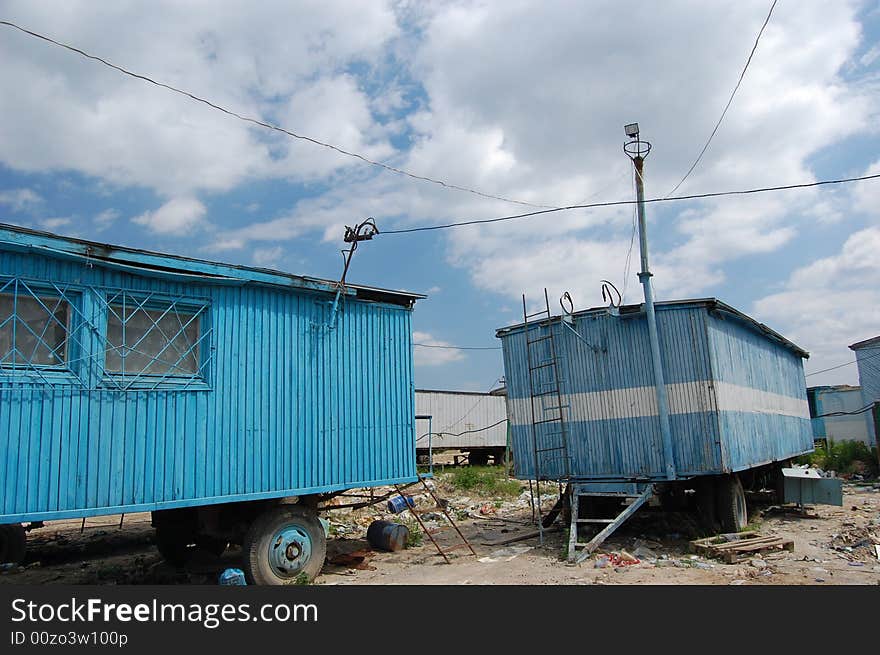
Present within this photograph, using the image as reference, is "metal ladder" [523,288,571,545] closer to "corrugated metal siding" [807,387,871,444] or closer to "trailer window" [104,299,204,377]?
"trailer window" [104,299,204,377]

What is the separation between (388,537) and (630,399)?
192 inches

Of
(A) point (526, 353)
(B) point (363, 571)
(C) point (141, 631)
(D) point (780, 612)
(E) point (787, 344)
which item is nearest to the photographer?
(C) point (141, 631)

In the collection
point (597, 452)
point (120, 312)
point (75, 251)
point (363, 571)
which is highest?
point (75, 251)

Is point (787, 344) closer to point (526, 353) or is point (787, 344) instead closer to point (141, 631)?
point (526, 353)

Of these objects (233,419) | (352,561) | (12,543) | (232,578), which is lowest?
(352,561)

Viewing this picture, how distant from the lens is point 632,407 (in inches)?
455

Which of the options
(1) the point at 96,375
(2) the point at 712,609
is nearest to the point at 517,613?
(2) the point at 712,609

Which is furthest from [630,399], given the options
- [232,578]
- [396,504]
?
[232,578]

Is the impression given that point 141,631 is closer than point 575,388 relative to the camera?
Yes

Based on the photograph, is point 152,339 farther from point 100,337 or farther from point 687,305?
point 687,305

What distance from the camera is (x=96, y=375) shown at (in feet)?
24.0

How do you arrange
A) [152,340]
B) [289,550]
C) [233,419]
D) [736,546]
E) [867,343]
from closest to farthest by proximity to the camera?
1. [152,340]
2. [233,419]
3. [289,550]
4. [736,546]
5. [867,343]

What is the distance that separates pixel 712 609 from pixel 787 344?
13.4 meters

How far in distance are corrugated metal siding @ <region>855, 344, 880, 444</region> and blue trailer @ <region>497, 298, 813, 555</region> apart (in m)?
17.3
